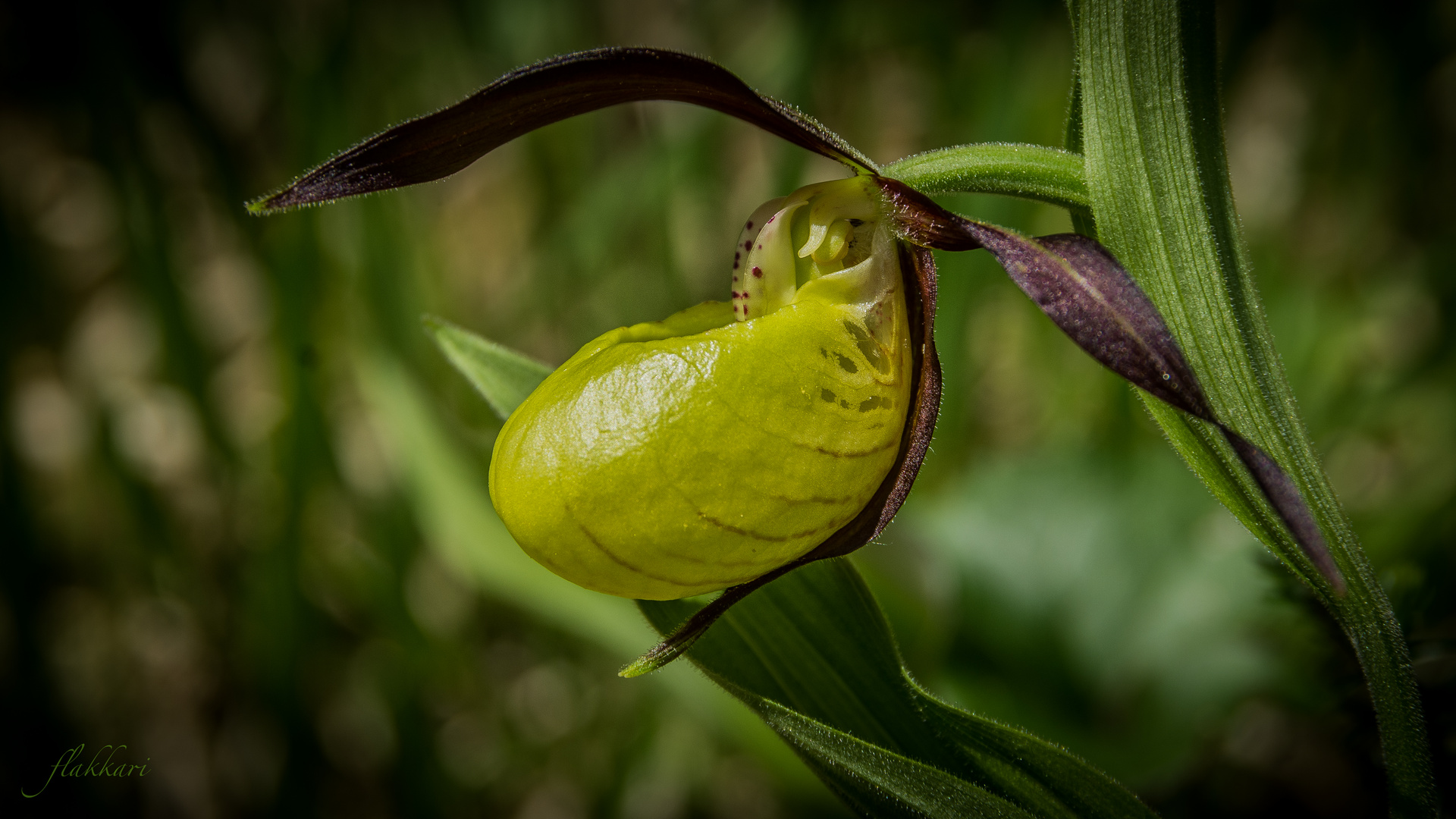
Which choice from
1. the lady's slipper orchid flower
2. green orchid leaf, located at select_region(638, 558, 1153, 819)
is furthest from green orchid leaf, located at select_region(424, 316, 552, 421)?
green orchid leaf, located at select_region(638, 558, 1153, 819)

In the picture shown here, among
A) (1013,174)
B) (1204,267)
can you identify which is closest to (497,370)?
(1013,174)

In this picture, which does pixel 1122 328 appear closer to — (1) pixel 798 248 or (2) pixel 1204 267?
(2) pixel 1204 267

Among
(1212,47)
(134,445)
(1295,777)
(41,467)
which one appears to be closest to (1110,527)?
(1295,777)

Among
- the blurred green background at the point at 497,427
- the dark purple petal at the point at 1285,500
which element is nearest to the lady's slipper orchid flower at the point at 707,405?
the dark purple petal at the point at 1285,500

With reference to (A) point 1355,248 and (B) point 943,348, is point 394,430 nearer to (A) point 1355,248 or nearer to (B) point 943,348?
(B) point 943,348

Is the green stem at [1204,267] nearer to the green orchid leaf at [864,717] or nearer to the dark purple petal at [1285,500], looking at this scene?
the dark purple petal at [1285,500]

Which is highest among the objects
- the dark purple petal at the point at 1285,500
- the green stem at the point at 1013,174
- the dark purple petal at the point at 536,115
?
the dark purple petal at the point at 536,115

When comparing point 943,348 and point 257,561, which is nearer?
point 257,561
